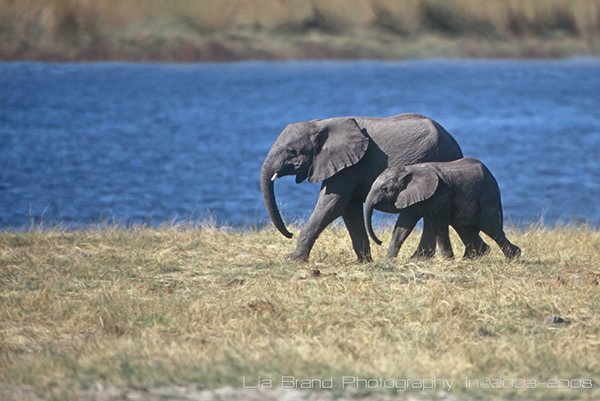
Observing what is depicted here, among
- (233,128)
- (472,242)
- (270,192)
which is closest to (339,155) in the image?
(270,192)

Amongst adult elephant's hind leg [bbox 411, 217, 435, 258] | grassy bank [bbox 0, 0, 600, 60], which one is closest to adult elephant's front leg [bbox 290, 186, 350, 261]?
adult elephant's hind leg [bbox 411, 217, 435, 258]

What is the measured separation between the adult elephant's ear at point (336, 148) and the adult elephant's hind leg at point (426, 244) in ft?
3.35

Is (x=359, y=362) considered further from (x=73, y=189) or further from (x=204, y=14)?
(x=204, y=14)

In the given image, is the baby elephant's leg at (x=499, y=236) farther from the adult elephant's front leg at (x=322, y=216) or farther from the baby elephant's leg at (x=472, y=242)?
the adult elephant's front leg at (x=322, y=216)

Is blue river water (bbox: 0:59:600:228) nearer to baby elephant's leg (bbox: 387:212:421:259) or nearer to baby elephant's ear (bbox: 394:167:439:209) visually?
baby elephant's leg (bbox: 387:212:421:259)

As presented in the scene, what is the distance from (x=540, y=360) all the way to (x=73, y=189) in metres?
27.6

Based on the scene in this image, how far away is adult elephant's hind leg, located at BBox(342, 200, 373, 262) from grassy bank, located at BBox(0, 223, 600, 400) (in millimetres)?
191

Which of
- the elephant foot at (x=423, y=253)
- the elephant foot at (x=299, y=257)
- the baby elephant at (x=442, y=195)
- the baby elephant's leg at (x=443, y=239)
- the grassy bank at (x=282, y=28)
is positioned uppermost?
the baby elephant at (x=442, y=195)

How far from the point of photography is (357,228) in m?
14.9

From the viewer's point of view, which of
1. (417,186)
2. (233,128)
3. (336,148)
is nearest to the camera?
(417,186)

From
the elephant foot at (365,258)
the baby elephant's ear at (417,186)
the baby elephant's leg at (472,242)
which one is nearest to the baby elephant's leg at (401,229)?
the elephant foot at (365,258)

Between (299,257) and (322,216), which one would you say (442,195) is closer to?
(322,216)

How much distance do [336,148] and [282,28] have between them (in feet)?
245

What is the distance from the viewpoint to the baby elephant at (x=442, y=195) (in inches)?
551
